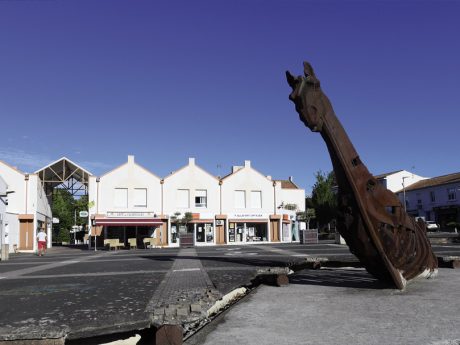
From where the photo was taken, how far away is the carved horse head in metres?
7.91

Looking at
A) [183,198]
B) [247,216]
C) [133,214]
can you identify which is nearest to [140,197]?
[133,214]

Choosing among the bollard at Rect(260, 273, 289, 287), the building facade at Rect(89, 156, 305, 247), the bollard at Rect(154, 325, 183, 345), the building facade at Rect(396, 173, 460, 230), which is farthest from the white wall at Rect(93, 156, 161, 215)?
the building facade at Rect(396, 173, 460, 230)

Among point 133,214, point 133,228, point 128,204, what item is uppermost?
point 128,204

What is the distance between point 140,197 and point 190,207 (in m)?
4.40

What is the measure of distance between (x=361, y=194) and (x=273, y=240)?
35624 millimetres

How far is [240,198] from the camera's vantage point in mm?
42469

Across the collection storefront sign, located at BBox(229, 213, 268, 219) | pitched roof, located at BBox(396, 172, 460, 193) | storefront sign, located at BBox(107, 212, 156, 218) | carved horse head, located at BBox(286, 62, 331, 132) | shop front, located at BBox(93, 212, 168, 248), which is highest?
pitched roof, located at BBox(396, 172, 460, 193)

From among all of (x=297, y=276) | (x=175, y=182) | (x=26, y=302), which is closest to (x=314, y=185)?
(x=175, y=182)

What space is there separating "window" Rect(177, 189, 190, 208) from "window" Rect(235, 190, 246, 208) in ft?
15.0

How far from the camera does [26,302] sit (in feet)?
28.1

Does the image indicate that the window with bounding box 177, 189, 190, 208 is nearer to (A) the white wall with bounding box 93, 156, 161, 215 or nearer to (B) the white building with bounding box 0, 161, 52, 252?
(A) the white wall with bounding box 93, 156, 161, 215

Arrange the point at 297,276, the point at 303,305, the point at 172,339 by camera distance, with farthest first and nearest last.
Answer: the point at 297,276 → the point at 303,305 → the point at 172,339

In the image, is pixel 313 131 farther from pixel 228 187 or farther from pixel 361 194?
pixel 228 187

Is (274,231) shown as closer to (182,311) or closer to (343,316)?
(343,316)
